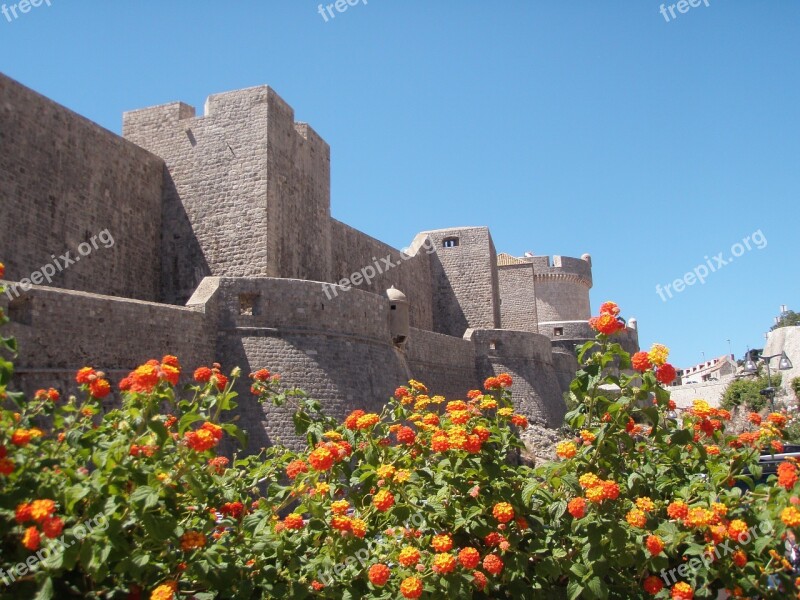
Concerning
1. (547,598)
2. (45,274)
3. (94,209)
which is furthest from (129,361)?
(547,598)

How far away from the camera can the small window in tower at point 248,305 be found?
468 inches

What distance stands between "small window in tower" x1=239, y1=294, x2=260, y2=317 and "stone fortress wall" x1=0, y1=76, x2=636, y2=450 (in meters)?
0.03

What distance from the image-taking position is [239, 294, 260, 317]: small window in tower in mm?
11891

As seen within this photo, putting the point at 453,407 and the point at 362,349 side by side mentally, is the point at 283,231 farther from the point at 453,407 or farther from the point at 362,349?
the point at 453,407

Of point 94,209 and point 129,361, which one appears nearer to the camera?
→ point 129,361

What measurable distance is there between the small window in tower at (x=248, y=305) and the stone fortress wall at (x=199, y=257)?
34 mm

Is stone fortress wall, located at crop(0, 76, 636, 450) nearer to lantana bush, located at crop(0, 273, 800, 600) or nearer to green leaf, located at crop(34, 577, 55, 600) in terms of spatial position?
lantana bush, located at crop(0, 273, 800, 600)

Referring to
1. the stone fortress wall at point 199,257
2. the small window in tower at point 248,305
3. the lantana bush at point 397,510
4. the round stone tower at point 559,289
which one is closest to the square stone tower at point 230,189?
the stone fortress wall at point 199,257

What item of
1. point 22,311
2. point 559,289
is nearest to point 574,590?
point 22,311

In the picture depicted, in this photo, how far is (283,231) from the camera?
46.4 feet

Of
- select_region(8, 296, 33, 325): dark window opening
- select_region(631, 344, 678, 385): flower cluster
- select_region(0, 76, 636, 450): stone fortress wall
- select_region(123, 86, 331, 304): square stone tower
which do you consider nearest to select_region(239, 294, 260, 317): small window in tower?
select_region(0, 76, 636, 450): stone fortress wall

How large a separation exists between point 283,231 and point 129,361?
196 inches

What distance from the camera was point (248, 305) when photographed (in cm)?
1218

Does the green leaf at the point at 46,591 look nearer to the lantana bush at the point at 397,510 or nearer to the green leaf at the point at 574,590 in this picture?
the lantana bush at the point at 397,510
